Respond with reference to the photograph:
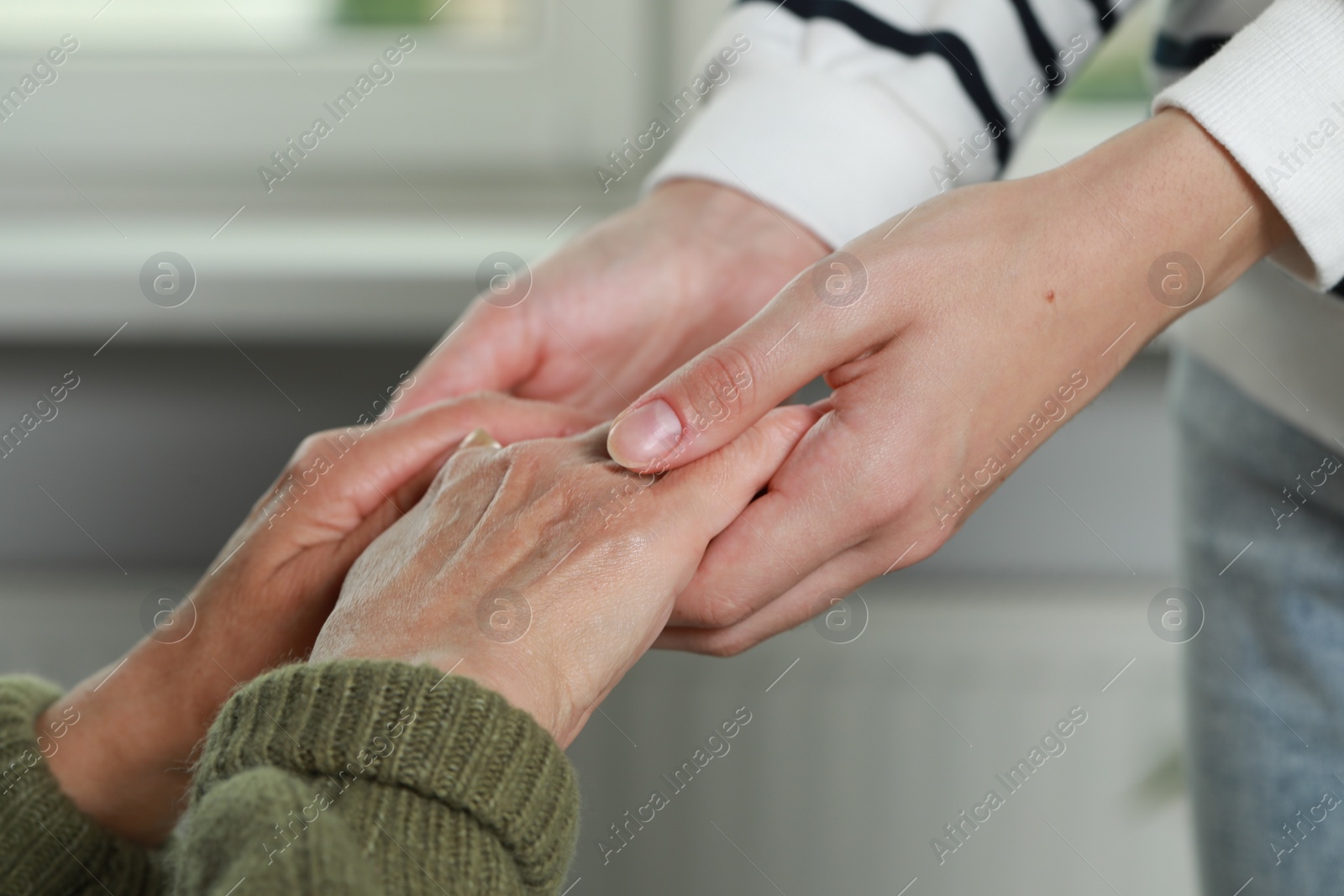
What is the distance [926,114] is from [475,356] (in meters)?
0.35

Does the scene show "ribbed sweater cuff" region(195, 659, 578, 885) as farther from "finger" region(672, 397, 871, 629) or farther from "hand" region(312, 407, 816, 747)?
"finger" region(672, 397, 871, 629)

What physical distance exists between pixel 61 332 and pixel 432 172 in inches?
17.3

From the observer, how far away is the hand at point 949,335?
0.47m

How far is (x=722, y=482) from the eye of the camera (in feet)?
1.70

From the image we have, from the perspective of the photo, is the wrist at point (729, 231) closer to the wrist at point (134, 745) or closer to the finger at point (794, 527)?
the finger at point (794, 527)

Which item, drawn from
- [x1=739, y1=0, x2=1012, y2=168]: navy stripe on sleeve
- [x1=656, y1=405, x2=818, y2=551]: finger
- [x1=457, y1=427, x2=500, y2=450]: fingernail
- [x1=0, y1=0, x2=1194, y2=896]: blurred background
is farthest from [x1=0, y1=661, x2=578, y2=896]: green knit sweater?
[x1=0, y1=0, x2=1194, y2=896]: blurred background

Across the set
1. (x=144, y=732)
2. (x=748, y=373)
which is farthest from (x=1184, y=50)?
(x=144, y=732)

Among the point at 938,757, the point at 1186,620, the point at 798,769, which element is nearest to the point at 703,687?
the point at 798,769

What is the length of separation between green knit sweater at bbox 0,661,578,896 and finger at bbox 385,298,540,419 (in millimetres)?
354

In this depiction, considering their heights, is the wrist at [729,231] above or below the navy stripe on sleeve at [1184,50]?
above

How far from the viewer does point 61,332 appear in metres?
1.07

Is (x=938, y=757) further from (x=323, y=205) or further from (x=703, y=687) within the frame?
(x=323, y=205)

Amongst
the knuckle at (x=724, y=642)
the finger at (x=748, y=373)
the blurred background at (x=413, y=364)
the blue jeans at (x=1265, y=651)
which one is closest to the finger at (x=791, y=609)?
the knuckle at (x=724, y=642)

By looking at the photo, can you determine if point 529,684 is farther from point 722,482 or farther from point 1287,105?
point 1287,105
